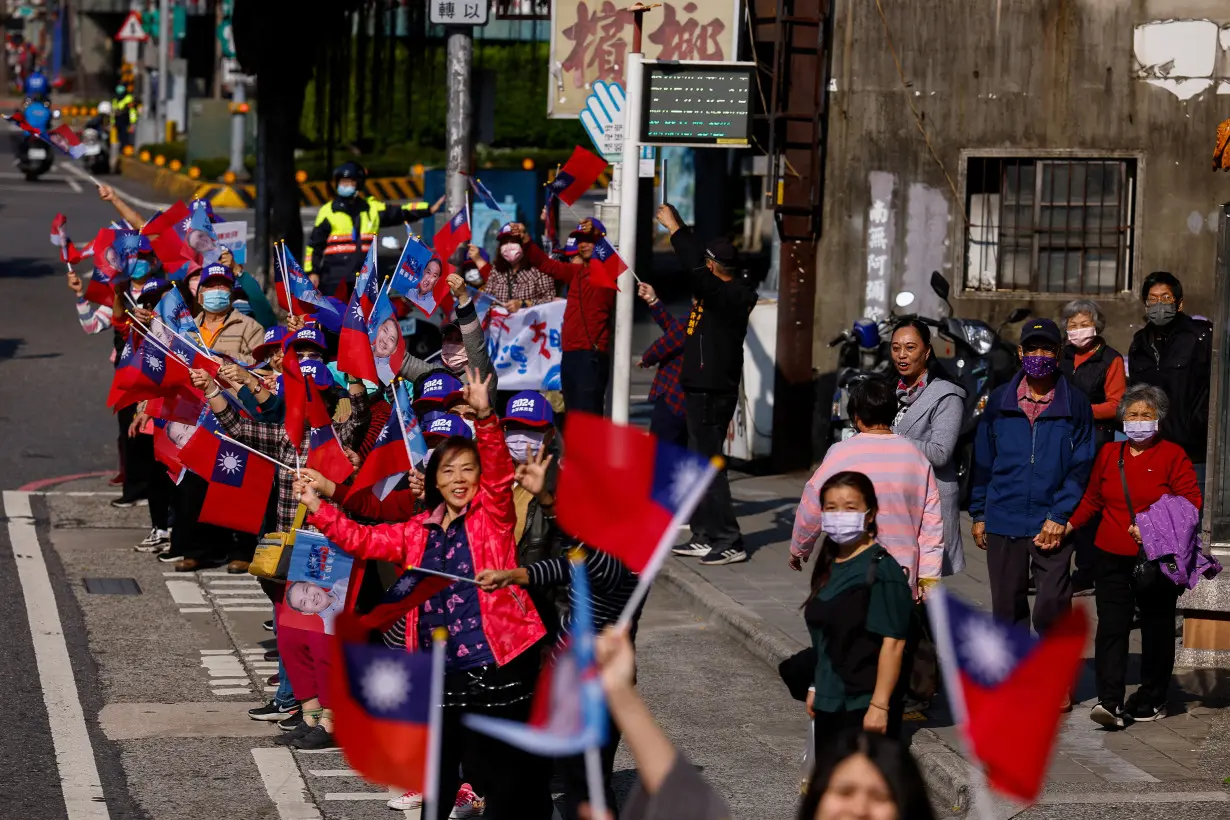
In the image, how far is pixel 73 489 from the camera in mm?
14750

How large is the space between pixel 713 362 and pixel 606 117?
7.57 ft

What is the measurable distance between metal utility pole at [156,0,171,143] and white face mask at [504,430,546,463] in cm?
4253

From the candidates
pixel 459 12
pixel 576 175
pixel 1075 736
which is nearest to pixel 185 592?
pixel 576 175

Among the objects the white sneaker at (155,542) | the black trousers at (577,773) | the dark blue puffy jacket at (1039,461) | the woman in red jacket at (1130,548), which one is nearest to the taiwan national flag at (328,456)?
the black trousers at (577,773)

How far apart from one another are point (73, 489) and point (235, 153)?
27083 millimetres

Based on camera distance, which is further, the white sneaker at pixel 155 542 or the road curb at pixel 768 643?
the white sneaker at pixel 155 542

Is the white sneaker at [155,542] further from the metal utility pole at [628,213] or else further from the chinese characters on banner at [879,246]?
the chinese characters on banner at [879,246]

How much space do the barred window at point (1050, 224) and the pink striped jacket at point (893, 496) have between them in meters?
7.45

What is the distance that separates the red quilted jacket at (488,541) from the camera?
6.48m

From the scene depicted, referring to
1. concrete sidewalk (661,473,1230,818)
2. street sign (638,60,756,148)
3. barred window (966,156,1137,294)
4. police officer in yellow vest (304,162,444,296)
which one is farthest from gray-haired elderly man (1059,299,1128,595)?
police officer in yellow vest (304,162,444,296)

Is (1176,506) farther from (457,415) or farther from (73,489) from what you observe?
(73,489)

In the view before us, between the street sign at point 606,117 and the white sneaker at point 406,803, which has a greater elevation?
the street sign at point 606,117

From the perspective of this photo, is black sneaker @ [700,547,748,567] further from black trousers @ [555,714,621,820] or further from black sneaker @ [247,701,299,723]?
black trousers @ [555,714,621,820]

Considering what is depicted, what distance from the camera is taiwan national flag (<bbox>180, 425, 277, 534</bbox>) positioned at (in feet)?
29.8
